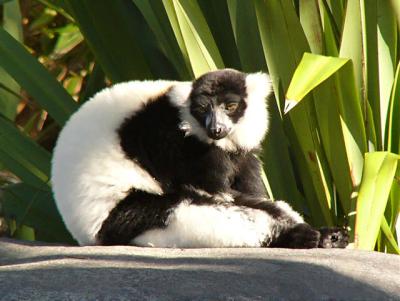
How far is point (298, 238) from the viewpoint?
406cm

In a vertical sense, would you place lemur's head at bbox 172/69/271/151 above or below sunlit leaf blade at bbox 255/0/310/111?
below

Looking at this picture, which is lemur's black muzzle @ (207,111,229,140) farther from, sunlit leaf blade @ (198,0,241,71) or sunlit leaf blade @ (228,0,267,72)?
sunlit leaf blade @ (198,0,241,71)

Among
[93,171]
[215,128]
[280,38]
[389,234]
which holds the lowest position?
[389,234]

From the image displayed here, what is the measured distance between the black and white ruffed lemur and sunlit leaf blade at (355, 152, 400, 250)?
0.11 m

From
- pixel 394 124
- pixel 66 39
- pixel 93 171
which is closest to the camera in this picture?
pixel 93 171

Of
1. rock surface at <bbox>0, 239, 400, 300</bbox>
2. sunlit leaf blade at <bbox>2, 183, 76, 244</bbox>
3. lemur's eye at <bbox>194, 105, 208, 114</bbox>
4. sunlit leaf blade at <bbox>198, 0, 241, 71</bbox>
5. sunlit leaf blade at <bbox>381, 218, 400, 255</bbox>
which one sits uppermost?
sunlit leaf blade at <bbox>198, 0, 241, 71</bbox>

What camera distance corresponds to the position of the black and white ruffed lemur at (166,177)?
4047mm

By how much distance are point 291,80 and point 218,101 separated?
383 mm

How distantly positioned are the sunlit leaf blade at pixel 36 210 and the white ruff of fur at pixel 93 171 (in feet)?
2.78

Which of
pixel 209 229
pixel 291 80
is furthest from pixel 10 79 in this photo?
pixel 209 229

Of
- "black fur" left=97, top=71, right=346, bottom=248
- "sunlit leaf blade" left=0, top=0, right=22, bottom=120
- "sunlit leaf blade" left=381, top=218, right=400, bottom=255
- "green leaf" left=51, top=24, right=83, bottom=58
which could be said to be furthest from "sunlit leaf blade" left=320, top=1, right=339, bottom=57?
"green leaf" left=51, top=24, right=83, bottom=58

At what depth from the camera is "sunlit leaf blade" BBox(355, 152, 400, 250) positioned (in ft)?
13.0

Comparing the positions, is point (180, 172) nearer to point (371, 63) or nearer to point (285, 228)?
point (285, 228)

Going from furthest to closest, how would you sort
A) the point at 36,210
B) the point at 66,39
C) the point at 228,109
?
the point at 66,39, the point at 36,210, the point at 228,109
